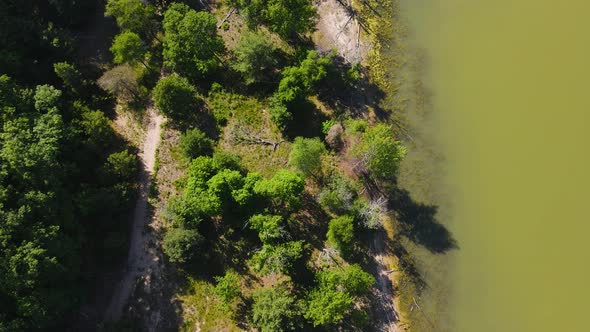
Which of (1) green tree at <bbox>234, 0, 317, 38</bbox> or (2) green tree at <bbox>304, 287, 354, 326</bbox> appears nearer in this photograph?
(2) green tree at <bbox>304, 287, 354, 326</bbox>

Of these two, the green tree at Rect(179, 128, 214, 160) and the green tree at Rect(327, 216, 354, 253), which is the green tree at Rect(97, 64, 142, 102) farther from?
the green tree at Rect(327, 216, 354, 253)

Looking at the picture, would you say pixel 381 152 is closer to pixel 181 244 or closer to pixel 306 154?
pixel 306 154

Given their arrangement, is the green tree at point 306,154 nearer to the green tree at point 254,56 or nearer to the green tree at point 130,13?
the green tree at point 254,56

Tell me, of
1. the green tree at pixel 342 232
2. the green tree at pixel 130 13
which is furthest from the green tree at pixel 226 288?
the green tree at pixel 130 13

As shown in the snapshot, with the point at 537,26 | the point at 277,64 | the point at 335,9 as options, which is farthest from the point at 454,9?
the point at 277,64

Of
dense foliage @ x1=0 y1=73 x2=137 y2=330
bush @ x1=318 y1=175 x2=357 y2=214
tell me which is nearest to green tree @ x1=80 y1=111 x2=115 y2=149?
dense foliage @ x1=0 y1=73 x2=137 y2=330

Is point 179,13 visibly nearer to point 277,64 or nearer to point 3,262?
point 277,64
